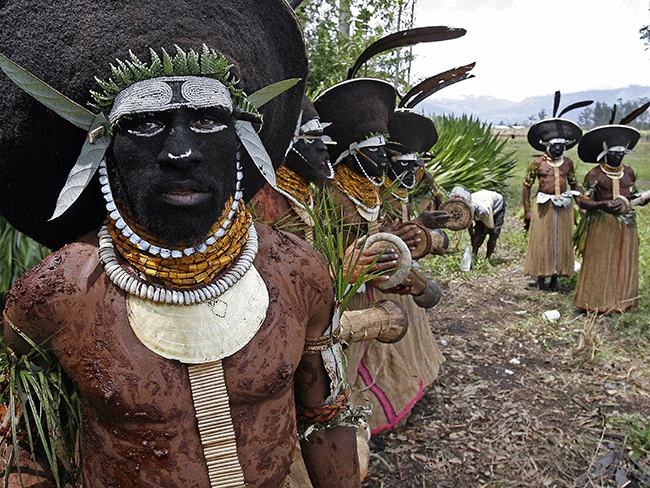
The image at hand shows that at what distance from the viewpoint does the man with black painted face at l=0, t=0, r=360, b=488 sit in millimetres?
1213

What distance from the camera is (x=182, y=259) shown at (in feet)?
4.39

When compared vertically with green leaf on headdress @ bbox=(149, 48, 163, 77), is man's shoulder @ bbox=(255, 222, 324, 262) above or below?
below

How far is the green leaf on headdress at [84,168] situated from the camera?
3.90 feet

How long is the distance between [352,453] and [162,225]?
3.45 feet

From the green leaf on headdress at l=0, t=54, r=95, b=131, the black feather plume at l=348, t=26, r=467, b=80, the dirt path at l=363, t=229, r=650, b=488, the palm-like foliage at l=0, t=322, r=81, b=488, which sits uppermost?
the black feather plume at l=348, t=26, r=467, b=80

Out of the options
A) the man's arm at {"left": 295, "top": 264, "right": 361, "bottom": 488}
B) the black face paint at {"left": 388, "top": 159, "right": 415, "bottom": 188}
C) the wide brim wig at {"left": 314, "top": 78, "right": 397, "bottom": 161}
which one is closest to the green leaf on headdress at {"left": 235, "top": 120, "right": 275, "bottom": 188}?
the man's arm at {"left": 295, "top": 264, "right": 361, "bottom": 488}

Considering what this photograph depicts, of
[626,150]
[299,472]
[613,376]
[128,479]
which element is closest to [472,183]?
[626,150]

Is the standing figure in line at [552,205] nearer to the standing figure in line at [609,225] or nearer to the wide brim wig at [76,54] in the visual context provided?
the standing figure in line at [609,225]

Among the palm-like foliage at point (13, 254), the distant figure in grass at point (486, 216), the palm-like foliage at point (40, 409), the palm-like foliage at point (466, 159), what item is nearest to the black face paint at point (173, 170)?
the palm-like foliage at point (40, 409)

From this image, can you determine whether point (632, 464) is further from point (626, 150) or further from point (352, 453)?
point (626, 150)

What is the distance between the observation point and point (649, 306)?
612 centimetres

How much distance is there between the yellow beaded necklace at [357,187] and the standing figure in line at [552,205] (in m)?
4.15

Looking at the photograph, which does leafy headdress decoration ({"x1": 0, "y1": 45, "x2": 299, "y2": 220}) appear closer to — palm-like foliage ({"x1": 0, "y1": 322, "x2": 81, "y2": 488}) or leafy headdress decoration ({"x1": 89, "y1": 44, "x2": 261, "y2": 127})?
leafy headdress decoration ({"x1": 89, "y1": 44, "x2": 261, "y2": 127})

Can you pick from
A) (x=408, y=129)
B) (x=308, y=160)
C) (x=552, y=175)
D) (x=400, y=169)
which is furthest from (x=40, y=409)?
(x=552, y=175)
